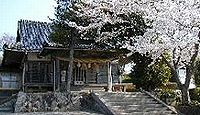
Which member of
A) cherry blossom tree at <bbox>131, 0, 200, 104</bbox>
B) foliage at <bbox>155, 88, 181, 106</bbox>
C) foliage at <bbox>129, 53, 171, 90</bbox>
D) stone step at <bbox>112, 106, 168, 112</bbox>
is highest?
cherry blossom tree at <bbox>131, 0, 200, 104</bbox>

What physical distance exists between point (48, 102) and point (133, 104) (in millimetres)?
4091

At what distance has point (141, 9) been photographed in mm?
16062

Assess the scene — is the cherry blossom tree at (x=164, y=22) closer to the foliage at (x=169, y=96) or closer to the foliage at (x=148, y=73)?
the foliage at (x=169, y=96)

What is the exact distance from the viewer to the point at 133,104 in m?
15.6

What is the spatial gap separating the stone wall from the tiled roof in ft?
14.4

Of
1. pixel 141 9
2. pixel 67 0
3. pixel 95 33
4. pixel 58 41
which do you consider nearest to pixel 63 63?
pixel 58 41

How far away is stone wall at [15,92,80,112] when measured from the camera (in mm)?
15008

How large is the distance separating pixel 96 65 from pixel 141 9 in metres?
7.18

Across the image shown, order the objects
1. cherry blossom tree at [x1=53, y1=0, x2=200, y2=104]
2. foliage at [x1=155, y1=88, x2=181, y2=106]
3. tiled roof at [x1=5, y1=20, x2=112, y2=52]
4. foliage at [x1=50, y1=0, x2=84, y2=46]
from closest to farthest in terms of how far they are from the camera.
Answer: cherry blossom tree at [x1=53, y1=0, x2=200, y2=104]
foliage at [x1=50, y1=0, x2=84, y2=46]
foliage at [x1=155, y1=88, x2=181, y2=106]
tiled roof at [x1=5, y1=20, x2=112, y2=52]

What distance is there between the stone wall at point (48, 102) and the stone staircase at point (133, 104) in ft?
4.67

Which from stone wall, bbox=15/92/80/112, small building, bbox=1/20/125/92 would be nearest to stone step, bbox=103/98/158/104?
stone wall, bbox=15/92/80/112

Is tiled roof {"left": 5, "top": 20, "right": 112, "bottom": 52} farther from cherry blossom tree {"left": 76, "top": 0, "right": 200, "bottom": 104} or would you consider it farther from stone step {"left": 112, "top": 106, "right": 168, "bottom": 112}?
stone step {"left": 112, "top": 106, "right": 168, "bottom": 112}

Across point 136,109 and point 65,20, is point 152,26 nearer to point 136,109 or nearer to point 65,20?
point 136,109

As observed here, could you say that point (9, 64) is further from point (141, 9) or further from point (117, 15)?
point (141, 9)
